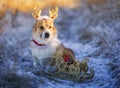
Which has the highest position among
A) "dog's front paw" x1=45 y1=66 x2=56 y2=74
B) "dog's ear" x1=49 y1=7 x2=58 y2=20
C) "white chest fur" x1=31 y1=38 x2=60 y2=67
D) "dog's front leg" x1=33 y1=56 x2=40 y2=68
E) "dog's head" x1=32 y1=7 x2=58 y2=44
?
"dog's ear" x1=49 y1=7 x2=58 y2=20

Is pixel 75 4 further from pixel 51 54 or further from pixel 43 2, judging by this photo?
pixel 51 54

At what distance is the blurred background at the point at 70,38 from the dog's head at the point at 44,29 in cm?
8

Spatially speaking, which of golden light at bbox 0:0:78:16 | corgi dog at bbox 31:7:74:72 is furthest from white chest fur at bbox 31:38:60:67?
golden light at bbox 0:0:78:16

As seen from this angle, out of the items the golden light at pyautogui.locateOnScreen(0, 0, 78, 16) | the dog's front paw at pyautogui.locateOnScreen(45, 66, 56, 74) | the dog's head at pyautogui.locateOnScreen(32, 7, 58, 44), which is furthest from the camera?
the golden light at pyautogui.locateOnScreen(0, 0, 78, 16)

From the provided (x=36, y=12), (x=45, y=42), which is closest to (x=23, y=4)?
(x=36, y=12)

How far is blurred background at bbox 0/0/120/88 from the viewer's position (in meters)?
1.78

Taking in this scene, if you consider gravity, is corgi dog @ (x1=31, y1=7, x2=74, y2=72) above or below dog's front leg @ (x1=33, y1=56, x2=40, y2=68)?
above

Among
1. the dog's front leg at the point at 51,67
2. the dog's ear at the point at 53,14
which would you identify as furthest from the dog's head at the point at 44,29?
the dog's front leg at the point at 51,67

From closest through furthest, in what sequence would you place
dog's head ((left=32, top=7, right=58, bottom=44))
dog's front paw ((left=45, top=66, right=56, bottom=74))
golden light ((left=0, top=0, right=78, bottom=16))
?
1. dog's head ((left=32, top=7, right=58, bottom=44))
2. dog's front paw ((left=45, top=66, right=56, bottom=74))
3. golden light ((left=0, top=0, right=78, bottom=16))

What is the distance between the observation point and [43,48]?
5.75 ft

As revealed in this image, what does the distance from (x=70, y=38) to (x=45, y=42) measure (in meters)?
0.25

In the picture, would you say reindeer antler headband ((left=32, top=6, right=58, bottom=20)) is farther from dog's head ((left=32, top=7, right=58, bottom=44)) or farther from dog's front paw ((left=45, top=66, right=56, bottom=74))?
dog's front paw ((left=45, top=66, right=56, bottom=74))

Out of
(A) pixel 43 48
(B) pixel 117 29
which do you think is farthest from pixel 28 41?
(B) pixel 117 29

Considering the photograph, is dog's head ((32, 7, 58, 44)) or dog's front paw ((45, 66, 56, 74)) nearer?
dog's head ((32, 7, 58, 44))
